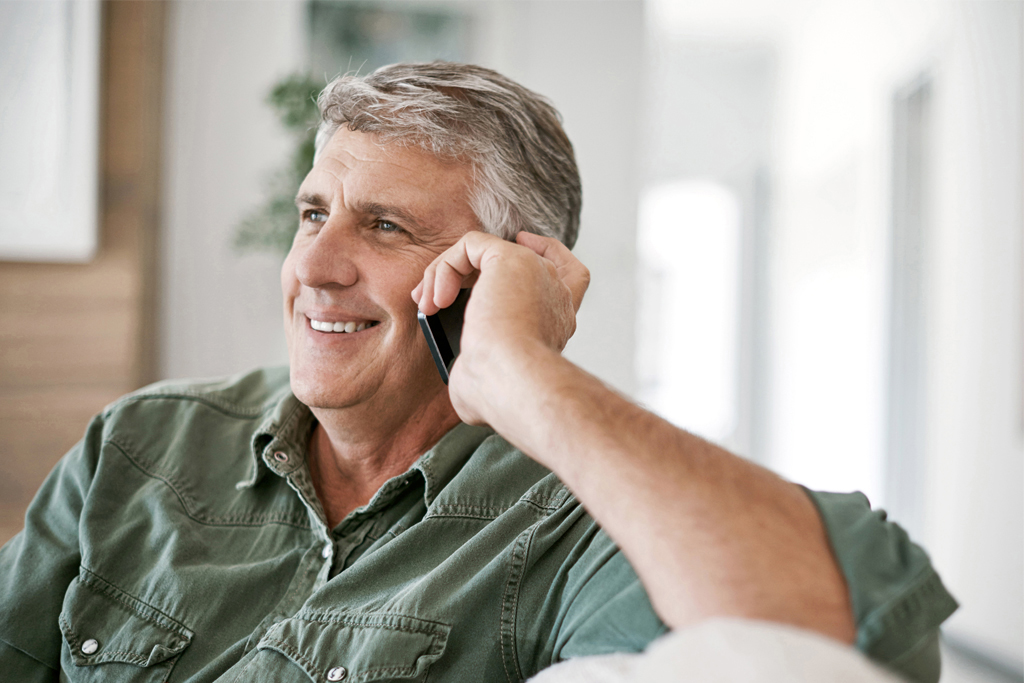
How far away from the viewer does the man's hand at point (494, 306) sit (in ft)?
2.79

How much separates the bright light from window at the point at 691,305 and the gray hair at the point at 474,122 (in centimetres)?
468

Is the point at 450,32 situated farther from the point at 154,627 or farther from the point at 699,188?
the point at 699,188

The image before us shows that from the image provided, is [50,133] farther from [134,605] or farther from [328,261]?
[134,605]

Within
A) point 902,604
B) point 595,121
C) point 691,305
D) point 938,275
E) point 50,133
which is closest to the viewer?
point 902,604

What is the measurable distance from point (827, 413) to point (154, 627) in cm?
426

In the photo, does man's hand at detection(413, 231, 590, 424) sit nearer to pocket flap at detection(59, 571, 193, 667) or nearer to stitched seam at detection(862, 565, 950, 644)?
stitched seam at detection(862, 565, 950, 644)

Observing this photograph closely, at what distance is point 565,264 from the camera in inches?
44.8

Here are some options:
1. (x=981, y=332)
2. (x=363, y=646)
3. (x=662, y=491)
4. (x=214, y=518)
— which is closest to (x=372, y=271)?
(x=214, y=518)

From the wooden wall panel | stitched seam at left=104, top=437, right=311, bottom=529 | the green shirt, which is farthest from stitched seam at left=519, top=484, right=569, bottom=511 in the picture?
the wooden wall panel

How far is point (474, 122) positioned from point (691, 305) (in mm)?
5008

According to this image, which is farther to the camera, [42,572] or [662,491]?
[42,572]

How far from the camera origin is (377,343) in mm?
1184

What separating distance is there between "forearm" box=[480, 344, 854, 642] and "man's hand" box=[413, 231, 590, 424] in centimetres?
5

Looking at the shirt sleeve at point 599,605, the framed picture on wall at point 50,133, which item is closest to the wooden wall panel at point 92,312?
the framed picture on wall at point 50,133
